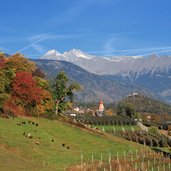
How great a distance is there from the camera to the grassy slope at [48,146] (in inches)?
2394

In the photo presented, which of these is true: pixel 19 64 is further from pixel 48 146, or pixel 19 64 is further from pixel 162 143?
pixel 162 143

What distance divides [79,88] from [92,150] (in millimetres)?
48320

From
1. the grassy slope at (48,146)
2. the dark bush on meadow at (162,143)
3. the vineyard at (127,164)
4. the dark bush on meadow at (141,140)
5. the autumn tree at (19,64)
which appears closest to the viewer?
the grassy slope at (48,146)

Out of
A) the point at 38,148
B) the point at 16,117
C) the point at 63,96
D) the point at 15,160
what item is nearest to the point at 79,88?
the point at 63,96

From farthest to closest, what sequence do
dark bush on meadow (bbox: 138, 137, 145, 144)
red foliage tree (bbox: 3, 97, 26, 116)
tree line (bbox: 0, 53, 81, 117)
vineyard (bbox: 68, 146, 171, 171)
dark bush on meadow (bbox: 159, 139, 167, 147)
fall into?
1. dark bush on meadow (bbox: 159, 139, 167, 147)
2. dark bush on meadow (bbox: 138, 137, 145, 144)
3. tree line (bbox: 0, 53, 81, 117)
4. red foliage tree (bbox: 3, 97, 26, 116)
5. vineyard (bbox: 68, 146, 171, 171)

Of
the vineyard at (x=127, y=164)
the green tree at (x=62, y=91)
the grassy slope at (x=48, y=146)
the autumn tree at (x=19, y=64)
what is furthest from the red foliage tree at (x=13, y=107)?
the vineyard at (x=127, y=164)

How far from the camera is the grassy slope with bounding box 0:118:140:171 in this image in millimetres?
60809

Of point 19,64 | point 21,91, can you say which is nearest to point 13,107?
point 21,91

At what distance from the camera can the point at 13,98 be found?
106750mm

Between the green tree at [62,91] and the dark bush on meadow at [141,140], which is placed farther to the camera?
the green tree at [62,91]

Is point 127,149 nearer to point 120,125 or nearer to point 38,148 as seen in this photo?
point 38,148

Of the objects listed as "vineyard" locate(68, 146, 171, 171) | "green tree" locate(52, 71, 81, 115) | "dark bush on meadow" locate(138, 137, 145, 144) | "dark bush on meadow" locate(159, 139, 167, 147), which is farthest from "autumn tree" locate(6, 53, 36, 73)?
"vineyard" locate(68, 146, 171, 171)

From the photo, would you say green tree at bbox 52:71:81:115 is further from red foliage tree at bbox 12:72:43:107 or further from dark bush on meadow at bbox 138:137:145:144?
dark bush on meadow at bbox 138:137:145:144

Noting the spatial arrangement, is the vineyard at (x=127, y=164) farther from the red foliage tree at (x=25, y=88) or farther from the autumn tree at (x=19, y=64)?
the autumn tree at (x=19, y=64)
